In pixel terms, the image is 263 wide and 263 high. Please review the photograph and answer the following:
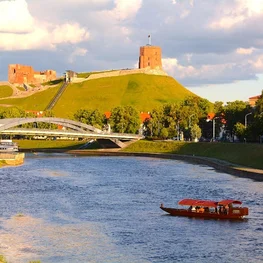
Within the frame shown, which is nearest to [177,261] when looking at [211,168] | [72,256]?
[72,256]

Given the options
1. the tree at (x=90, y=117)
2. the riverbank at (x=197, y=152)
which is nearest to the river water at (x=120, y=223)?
the riverbank at (x=197, y=152)

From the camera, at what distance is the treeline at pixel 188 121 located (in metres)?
145

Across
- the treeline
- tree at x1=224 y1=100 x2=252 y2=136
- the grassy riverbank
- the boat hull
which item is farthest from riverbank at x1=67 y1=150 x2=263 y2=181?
the boat hull

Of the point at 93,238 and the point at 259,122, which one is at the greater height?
the point at 259,122

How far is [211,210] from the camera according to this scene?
50.2 m

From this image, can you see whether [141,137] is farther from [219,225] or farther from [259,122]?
[219,225]

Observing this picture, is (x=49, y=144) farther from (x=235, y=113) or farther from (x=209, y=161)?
(x=209, y=161)

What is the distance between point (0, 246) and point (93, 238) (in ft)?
17.7

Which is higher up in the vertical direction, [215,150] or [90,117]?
[90,117]

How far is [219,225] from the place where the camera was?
45656mm

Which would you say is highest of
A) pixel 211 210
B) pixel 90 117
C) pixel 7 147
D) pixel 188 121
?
pixel 90 117

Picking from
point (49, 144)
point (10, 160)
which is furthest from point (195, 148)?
point (49, 144)

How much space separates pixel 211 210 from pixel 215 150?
6853cm

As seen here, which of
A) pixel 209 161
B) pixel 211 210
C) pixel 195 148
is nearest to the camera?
pixel 211 210
